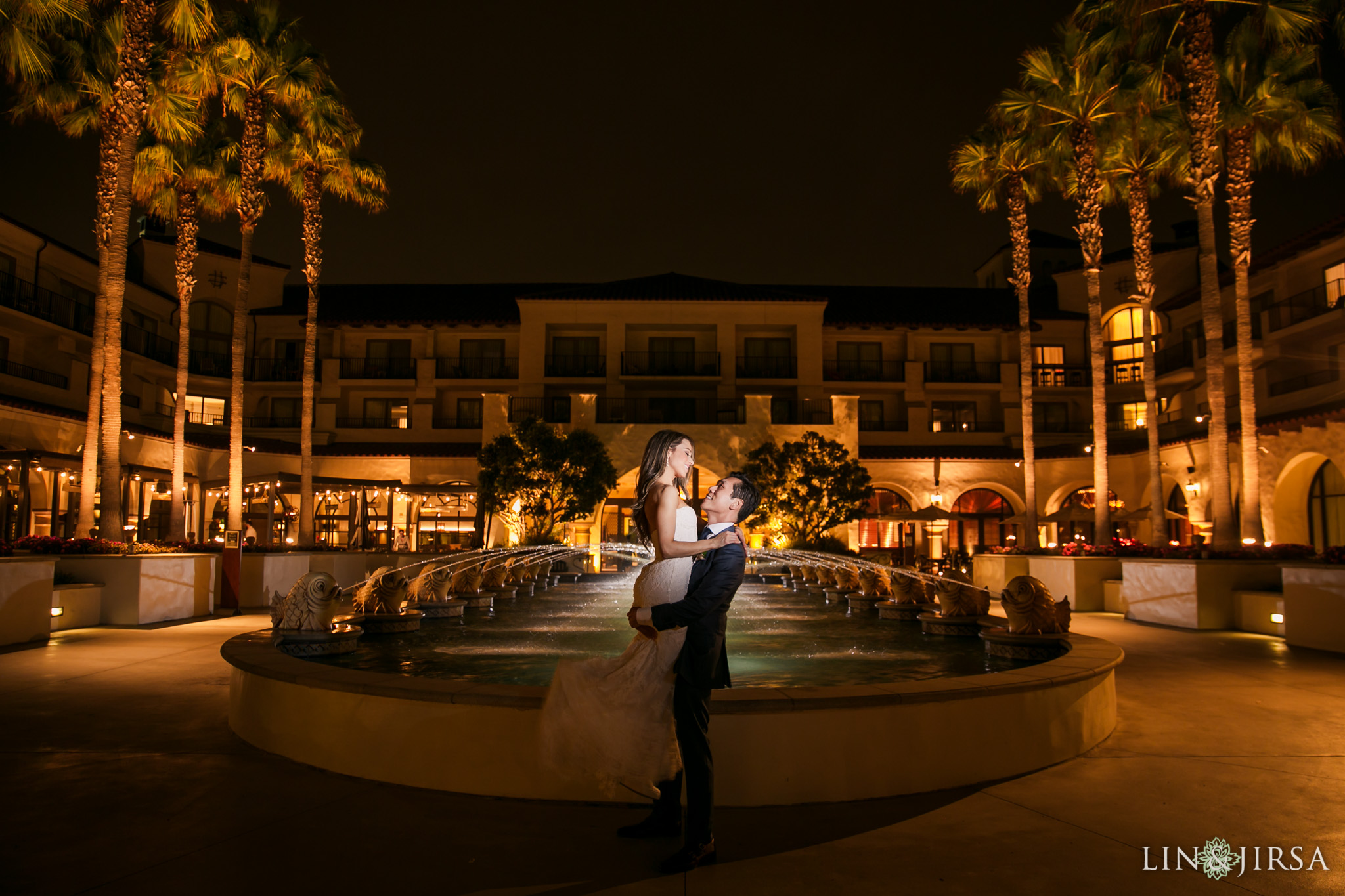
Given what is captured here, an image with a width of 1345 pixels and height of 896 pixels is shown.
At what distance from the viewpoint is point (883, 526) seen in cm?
4212

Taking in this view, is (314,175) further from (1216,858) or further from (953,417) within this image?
(953,417)

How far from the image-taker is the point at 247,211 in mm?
24234

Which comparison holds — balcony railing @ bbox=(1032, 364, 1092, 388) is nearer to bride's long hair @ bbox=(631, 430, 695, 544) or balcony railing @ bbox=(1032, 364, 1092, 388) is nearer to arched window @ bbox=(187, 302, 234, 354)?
arched window @ bbox=(187, 302, 234, 354)

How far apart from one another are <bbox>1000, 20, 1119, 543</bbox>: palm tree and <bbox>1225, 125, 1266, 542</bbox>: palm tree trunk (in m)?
3.08

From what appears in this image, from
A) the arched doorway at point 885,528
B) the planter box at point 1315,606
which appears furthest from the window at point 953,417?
the planter box at point 1315,606

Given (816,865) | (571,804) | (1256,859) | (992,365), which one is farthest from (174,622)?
(992,365)

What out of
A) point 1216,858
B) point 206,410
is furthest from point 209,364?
point 1216,858

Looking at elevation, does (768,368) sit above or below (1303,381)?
above

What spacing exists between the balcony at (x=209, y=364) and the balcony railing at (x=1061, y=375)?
135ft

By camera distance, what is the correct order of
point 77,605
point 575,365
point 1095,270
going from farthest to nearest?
point 575,365 < point 1095,270 < point 77,605

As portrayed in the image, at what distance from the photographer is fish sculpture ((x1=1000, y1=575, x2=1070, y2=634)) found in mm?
9062

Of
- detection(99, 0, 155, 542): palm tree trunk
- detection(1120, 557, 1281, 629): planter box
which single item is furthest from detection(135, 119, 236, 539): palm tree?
detection(1120, 557, 1281, 629): planter box

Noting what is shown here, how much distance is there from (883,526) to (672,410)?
37.4ft

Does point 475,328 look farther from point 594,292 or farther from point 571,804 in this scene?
point 571,804
